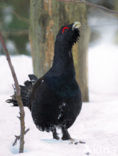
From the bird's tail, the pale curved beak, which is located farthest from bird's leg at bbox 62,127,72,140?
the pale curved beak

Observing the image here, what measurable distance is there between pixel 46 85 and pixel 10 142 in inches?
24.4

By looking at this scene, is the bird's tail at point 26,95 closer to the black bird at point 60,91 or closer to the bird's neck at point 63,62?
the black bird at point 60,91

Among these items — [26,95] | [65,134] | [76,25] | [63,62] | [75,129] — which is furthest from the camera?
[75,129]

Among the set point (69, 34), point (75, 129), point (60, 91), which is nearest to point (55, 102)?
point (60, 91)

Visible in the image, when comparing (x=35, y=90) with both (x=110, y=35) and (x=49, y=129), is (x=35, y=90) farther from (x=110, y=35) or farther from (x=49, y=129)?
(x=110, y=35)

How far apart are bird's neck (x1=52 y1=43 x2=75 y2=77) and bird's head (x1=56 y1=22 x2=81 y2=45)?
0.05 m

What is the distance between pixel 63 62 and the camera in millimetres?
3484

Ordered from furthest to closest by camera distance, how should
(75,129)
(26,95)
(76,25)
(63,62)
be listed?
1. (75,129)
2. (26,95)
3. (63,62)
4. (76,25)

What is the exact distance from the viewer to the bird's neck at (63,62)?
137 inches

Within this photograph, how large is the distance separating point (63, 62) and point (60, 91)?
0.27 m

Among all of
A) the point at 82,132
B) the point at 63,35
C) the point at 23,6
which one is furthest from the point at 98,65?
the point at 63,35

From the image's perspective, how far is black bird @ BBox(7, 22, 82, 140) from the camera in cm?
344

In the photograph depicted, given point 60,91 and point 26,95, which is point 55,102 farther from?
point 26,95

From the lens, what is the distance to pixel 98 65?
898 centimetres
